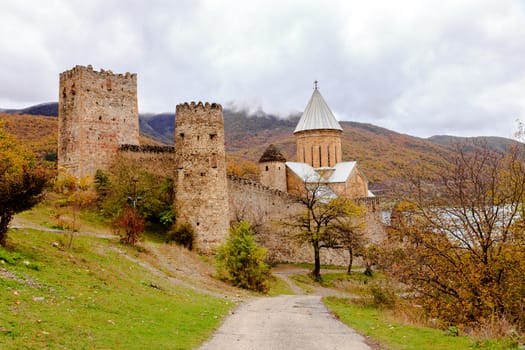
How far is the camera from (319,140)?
142 feet

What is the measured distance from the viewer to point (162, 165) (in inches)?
1043

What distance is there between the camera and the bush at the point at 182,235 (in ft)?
72.0

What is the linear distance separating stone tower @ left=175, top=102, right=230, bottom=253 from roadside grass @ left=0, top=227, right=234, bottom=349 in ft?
23.0

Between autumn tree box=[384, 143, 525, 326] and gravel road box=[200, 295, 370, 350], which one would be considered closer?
gravel road box=[200, 295, 370, 350]

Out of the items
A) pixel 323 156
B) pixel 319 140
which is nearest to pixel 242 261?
pixel 323 156

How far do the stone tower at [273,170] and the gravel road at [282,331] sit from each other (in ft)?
74.0

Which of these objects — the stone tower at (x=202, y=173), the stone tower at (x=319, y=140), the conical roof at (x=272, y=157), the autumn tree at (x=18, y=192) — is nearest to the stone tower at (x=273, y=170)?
the conical roof at (x=272, y=157)

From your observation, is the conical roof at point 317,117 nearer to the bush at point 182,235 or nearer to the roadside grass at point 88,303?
the bush at point 182,235

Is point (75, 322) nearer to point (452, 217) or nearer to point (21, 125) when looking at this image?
point (452, 217)

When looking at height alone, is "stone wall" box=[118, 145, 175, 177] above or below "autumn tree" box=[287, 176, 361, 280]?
above

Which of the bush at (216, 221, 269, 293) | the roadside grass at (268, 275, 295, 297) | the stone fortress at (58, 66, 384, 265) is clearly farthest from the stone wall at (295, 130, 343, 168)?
the bush at (216, 221, 269, 293)

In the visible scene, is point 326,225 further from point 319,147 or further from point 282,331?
point 282,331

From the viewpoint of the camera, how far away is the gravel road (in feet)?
27.7

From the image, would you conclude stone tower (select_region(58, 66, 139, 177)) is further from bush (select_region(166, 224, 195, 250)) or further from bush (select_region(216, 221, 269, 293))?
bush (select_region(216, 221, 269, 293))
